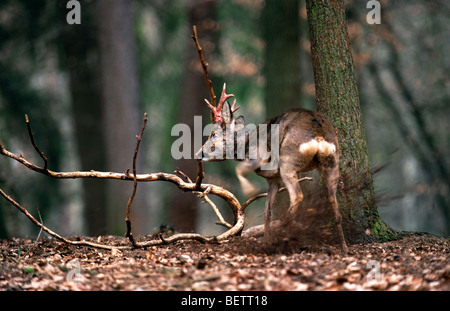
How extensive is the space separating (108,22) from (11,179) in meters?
4.88

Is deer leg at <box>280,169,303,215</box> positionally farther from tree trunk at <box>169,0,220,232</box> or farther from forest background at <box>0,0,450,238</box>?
tree trunk at <box>169,0,220,232</box>

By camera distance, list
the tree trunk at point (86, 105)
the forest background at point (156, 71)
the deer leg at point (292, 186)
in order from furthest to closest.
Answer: the tree trunk at point (86, 105) < the forest background at point (156, 71) < the deer leg at point (292, 186)

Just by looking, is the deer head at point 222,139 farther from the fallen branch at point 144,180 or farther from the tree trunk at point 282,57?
the tree trunk at point 282,57

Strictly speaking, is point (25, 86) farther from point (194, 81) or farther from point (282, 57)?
point (282, 57)

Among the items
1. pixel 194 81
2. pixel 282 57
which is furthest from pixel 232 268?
pixel 194 81

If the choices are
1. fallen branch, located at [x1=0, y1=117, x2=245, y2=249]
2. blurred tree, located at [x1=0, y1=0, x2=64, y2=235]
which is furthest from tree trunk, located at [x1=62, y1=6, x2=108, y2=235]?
fallen branch, located at [x1=0, y1=117, x2=245, y2=249]

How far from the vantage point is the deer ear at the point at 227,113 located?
7.27 meters

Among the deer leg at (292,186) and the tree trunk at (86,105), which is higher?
the tree trunk at (86,105)

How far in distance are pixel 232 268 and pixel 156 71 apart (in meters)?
15.0

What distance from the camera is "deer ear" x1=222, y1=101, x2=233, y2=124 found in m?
7.27

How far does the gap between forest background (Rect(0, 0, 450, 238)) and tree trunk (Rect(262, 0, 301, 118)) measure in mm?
24

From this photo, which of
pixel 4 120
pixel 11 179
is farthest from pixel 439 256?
pixel 4 120

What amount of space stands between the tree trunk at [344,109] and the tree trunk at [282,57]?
11.2 ft

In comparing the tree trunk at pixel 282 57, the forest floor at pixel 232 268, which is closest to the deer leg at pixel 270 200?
the forest floor at pixel 232 268
